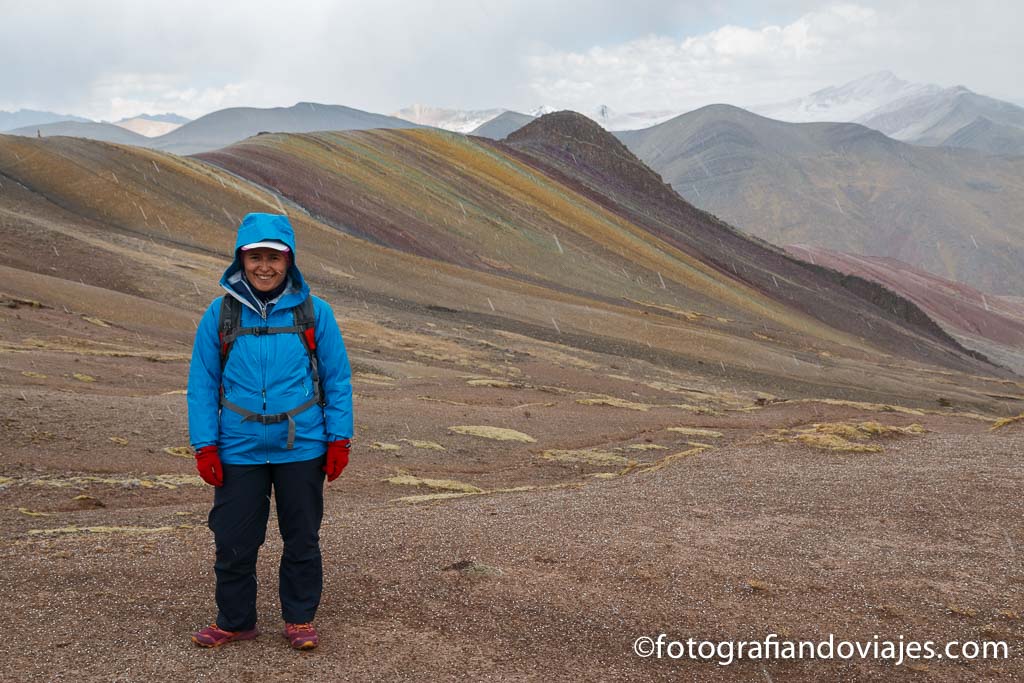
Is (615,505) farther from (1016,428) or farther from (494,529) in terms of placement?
(1016,428)

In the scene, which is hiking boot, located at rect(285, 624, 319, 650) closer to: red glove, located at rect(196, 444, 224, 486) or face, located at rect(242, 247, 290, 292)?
red glove, located at rect(196, 444, 224, 486)

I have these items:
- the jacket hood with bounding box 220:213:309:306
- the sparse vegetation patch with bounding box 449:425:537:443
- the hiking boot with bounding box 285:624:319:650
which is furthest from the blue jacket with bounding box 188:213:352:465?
the sparse vegetation patch with bounding box 449:425:537:443

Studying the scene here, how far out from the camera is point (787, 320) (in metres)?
74.9

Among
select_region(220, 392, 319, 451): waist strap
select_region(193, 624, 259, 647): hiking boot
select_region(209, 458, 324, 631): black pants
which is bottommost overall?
select_region(193, 624, 259, 647): hiking boot

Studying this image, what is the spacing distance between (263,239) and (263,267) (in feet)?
0.71

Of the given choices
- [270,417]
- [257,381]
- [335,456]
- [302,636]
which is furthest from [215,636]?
[257,381]

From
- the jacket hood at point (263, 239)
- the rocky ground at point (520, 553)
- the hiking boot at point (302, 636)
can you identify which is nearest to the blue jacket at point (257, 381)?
the jacket hood at point (263, 239)

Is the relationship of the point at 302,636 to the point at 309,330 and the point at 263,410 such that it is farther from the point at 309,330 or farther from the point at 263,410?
the point at 309,330

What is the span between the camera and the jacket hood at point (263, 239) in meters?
6.67

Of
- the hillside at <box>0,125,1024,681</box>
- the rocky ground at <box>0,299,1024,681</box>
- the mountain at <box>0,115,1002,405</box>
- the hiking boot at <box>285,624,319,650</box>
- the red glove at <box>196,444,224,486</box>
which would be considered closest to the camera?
the red glove at <box>196,444,224,486</box>

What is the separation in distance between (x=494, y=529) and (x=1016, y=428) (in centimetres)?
1365

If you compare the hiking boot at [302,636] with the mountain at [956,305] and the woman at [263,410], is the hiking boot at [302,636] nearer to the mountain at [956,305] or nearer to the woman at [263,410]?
the woman at [263,410]

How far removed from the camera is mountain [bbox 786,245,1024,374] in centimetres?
11638

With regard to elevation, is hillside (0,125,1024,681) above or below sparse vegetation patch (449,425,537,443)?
above
